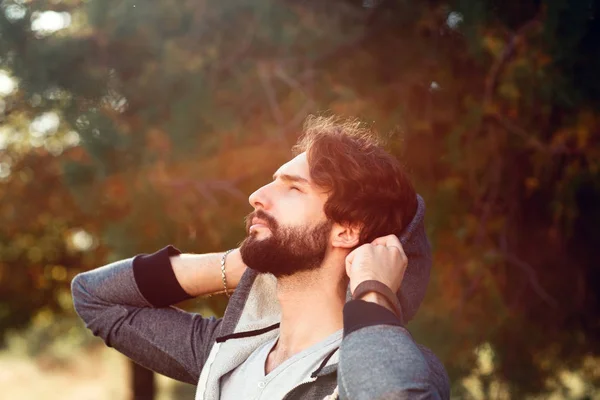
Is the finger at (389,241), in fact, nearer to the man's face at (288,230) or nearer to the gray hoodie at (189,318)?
Answer: the gray hoodie at (189,318)

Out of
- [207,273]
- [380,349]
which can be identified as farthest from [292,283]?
[380,349]

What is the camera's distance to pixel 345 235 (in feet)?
7.12

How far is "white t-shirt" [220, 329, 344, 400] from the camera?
6.44 ft

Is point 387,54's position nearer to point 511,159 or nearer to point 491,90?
point 491,90

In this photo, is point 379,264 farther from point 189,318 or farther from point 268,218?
point 189,318

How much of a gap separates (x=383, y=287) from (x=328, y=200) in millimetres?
488

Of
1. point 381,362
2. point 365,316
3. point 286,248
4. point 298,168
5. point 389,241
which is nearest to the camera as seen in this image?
point 381,362

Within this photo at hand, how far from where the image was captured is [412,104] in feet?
16.0

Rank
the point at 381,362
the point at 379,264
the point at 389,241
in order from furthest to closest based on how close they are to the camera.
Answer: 1. the point at 389,241
2. the point at 379,264
3. the point at 381,362

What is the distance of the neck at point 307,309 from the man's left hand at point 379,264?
0.93 ft

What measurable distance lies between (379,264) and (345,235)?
35 centimetres

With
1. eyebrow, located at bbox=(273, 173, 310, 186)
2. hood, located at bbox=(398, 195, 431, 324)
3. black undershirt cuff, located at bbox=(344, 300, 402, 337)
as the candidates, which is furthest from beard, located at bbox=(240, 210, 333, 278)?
black undershirt cuff, located at bbox=(344, 300, 402, 337)

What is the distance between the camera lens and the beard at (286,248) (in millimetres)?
2104

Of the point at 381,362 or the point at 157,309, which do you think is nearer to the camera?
the point at 381,362
